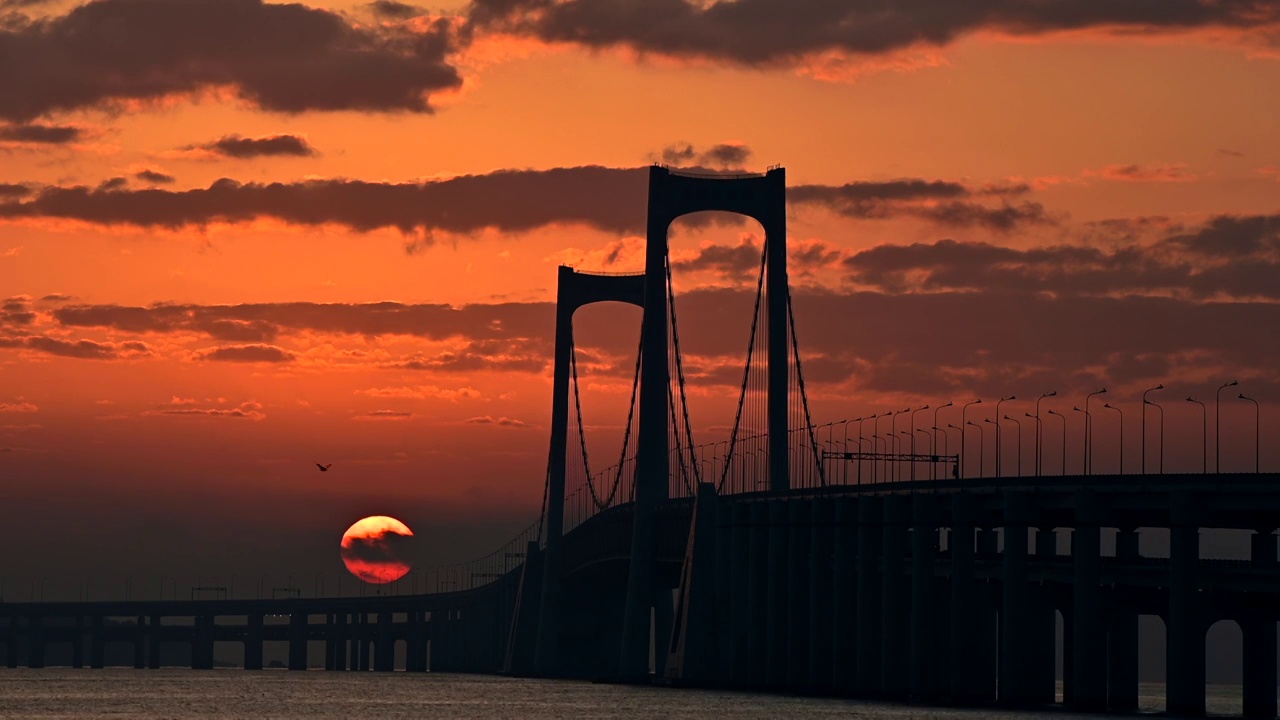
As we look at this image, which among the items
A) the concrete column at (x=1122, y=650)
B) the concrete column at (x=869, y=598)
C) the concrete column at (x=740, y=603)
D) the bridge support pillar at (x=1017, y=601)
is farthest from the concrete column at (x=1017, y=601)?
the concrete column at (x=740, y=603)

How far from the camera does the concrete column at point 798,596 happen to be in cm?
10281

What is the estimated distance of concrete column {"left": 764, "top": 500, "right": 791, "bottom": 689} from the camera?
10512 cm

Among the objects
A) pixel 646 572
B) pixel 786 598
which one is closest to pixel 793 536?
pixel 786 598

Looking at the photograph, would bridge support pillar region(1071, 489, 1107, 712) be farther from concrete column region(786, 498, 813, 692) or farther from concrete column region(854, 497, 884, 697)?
concrete column region(786, 498, 813, 692)

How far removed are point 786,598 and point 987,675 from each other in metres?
19.6

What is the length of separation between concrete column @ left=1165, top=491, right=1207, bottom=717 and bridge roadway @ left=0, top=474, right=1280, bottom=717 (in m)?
0.07

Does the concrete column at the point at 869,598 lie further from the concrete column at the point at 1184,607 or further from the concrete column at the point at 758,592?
the concrete column at the point at 1184,607

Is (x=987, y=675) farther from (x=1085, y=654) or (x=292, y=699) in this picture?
(x=292, y=699)

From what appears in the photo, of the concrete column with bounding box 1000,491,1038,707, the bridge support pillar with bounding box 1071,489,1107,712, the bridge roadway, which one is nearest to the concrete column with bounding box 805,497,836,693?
the bridge roadway

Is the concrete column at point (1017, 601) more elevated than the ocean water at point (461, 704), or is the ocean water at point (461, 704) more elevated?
the concrete column at point (1017, 601)

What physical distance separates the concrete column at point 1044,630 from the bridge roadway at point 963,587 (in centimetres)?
16

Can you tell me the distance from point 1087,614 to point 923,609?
11576mm

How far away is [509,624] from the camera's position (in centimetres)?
19600

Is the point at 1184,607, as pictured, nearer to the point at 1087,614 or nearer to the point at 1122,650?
the point at 1087,614
